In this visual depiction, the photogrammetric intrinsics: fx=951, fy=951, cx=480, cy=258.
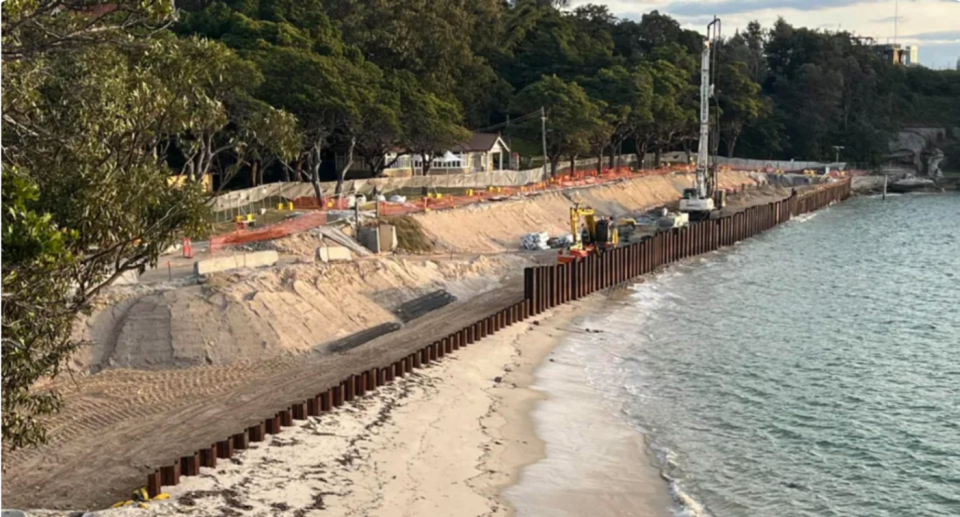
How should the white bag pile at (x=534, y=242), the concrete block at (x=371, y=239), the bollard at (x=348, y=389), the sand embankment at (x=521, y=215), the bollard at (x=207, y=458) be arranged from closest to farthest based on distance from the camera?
the bollard at (x=207, y=458), the bollard at (x=348, y=389), the concrete block at (x=371, y=239), the sand embankment at (x=521, y=215), the white bag pile at (x=534, y=242)

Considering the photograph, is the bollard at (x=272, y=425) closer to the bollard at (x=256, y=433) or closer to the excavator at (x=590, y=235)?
the bollard at (x=256, y=433)

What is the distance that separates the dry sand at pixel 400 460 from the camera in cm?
1588

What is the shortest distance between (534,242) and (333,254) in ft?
54.9

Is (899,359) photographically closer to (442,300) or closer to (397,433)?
(442,300)

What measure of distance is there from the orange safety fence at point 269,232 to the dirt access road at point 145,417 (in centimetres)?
1175

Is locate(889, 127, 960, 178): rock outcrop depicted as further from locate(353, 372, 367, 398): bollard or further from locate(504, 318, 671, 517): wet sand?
locate(353, 372, 367, 398): bollard

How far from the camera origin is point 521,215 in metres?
59.5

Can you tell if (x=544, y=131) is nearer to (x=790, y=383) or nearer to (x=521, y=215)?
(x=521, y=215)

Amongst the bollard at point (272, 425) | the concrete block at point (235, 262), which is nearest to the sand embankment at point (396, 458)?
the bollard at point (272, 425)

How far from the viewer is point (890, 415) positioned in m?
25.2

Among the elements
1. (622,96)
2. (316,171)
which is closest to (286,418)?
(316,171)

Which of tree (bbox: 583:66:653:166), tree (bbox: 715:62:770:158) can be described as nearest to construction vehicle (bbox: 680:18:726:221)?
tree (bbox: 583:66:653:166)

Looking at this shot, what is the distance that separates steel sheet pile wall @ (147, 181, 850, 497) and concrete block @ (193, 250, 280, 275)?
26.0ft

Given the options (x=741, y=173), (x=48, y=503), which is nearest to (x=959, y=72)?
(x=741, y=173)
